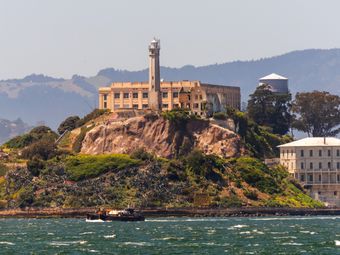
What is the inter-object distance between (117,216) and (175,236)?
4096 centimetres

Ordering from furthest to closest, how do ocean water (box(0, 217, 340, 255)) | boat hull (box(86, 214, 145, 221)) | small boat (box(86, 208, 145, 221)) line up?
1. small boat (box(86, 208, 145, 221))
2. boat hull (box(86, 214, 145, 221))
3. ocean water (box(0, 217, 340, 255))

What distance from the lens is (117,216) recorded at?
184 meters

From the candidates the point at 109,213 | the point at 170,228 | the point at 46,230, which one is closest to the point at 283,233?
the point at 170,228

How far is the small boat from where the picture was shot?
7239 inches

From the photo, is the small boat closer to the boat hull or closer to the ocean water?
the boat hull

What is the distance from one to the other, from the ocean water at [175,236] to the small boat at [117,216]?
164cm

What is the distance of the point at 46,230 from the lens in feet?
524

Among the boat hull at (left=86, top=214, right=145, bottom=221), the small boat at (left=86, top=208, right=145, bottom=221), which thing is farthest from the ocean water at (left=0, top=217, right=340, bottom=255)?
the boat hull at (left=86, top=214, right=145, bottom=221)

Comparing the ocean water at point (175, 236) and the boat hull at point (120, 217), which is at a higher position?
the boat hull at point (120, 217)

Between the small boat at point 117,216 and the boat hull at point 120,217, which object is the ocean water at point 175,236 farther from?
the boat hull at point 120,217

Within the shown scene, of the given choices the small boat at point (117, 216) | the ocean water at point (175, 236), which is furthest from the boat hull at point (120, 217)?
the ocean water at point (175, 236)

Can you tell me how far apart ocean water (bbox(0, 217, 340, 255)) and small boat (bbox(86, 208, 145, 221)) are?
5.37 ft

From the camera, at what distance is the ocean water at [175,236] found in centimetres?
12419

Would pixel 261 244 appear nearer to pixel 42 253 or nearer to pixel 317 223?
pixel 42 253
